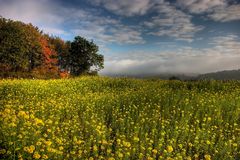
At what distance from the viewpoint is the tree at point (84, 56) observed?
57.3 metres

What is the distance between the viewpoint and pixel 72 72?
197ft

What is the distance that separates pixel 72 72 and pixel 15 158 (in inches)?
2096

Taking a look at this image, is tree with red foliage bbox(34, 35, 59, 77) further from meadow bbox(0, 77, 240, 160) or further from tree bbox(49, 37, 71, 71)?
meadow bbox(0, 77, 240, 160)

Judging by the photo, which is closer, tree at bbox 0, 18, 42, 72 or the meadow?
the meadow

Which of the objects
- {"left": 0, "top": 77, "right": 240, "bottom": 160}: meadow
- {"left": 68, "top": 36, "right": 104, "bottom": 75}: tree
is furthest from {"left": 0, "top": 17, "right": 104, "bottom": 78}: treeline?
{"left": 0, "top": 77, "right": 240, "bottom": 160}: meadow

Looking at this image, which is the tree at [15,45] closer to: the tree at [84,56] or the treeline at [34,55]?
the treeline at [34,55]

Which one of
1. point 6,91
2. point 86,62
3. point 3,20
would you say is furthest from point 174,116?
point 86,62

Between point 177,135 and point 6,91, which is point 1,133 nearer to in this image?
point 177,135

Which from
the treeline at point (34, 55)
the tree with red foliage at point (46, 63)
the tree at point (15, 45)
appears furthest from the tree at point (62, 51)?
the tree at point (15, 45)

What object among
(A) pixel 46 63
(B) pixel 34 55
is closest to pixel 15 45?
(B) pixel 34 55

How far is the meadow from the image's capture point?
7.93 metres

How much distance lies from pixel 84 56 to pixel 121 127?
4686 cm

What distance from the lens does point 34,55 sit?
46469 mm

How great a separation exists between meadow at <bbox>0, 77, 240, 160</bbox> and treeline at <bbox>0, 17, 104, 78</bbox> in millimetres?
19128
